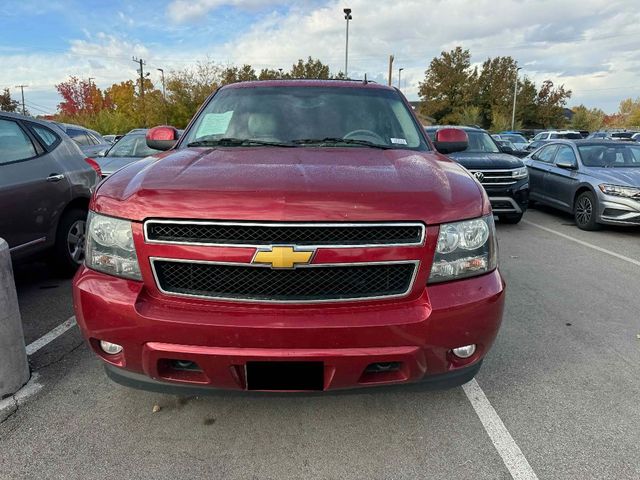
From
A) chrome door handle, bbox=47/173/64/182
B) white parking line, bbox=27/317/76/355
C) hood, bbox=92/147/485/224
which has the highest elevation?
hood, bbox=92/147/485/224

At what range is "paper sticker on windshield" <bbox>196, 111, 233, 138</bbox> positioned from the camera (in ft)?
11.5

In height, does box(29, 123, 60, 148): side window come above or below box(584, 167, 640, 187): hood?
above

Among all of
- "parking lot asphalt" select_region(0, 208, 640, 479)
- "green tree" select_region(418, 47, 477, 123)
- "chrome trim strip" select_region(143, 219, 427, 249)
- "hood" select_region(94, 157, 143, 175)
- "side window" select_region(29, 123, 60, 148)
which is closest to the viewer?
"chrome trim strip" select_region(143, 219, 427, 249)

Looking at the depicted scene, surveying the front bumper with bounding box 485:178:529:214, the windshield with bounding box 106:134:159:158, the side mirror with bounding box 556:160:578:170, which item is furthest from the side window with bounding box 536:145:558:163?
the windshield with bounding box 106:134:159:158

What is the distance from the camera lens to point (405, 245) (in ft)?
7.23

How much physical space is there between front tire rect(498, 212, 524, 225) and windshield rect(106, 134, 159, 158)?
6.77 metres

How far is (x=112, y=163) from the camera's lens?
29.4 feet

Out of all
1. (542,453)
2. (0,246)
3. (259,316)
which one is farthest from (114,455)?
(542,453)

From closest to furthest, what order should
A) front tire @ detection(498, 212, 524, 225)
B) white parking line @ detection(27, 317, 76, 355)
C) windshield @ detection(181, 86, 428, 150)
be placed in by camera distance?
windshield @ detection(181, 86, 428, 150), white parking line @ detection(27, 317, 76, 355), front tire @ detection(498, 212, 524, 225)

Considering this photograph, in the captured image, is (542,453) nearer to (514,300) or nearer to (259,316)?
(259,316)

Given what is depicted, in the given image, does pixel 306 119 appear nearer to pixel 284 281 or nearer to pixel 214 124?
pixel 214 124

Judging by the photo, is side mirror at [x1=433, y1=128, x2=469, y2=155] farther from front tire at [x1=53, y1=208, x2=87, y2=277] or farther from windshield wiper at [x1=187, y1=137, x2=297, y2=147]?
front tire at [x1=53, y1=208, x2=87, y2=277]

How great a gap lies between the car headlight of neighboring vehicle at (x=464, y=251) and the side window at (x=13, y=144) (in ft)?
13.4

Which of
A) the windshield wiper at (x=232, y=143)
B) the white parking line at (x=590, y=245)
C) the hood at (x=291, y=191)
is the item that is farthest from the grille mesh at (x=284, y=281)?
the white parking line at (x=590, y=245)
